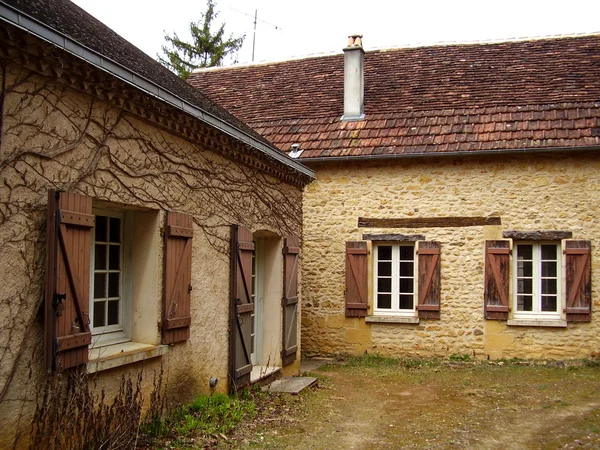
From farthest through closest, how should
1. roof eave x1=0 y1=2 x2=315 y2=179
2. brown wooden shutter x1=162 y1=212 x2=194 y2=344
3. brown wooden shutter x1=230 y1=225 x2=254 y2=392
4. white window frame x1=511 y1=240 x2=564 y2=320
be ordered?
white window frame x1=511 y1=240 x2=564 y2=320 → brown wooden shutter x1=230 y1=225 x2=254 y2=392 → brown wooden shutter x1=162 y1=212 x2=194 y2=344 → roof eave x1=0 y1=2 x2=315 y2=179

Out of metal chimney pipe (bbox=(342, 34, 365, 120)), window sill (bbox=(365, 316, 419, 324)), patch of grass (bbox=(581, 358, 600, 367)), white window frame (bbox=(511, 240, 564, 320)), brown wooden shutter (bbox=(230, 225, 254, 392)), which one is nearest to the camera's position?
brown wooden shutter (bbox=(230, 225, 254, 392))

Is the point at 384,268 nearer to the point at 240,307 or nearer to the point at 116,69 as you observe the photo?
the point at 240,307

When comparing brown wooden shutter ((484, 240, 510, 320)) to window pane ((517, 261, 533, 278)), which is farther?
window pane ((517, 261, 533, 278))

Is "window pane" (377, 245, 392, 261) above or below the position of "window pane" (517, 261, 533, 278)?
above

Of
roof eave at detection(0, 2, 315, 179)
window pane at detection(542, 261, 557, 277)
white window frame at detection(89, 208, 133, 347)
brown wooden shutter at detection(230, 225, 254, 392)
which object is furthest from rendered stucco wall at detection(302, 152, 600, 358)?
white window frame at detection(89, 208, 133, 347)

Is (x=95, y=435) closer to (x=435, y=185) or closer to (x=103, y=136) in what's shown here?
(x=103, y=136)

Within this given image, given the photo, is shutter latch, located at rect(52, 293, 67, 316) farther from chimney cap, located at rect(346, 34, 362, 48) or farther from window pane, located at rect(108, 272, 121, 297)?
chimney cap, located at rect(346, 34, 362, 48)

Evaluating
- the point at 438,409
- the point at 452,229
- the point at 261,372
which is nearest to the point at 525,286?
the point at 452,229

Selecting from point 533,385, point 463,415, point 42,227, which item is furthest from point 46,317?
point 533,385

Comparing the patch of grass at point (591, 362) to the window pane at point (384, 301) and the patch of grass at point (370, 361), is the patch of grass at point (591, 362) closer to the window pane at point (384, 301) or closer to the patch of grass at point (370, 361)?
the patch of grass at point (370, 361)

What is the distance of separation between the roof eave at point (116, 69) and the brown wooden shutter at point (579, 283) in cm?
601

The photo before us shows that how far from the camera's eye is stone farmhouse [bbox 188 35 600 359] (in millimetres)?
11531

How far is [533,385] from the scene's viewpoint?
383 inches

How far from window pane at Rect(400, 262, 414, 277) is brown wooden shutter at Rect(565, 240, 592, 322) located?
266 centimetres
